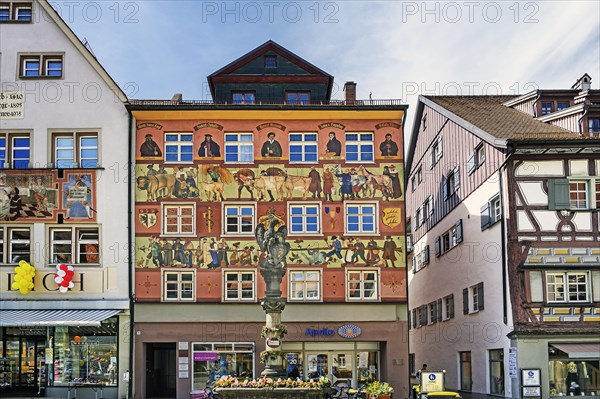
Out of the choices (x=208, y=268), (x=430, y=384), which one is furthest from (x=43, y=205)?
(x=430, y=384)

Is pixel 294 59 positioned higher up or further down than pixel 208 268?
higher up

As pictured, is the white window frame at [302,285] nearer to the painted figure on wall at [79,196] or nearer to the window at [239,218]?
the window at [239,218]

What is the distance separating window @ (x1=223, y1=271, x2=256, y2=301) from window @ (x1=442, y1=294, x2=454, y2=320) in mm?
11330

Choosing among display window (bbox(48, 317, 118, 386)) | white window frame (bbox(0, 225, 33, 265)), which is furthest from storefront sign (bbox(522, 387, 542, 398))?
white window frame (bbox(0, 225, 33, 265))

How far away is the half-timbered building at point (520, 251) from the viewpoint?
30359mm

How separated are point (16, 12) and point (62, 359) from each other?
15.6m

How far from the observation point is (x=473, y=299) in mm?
37562

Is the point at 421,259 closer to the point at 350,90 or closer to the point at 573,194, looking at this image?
the point at 350,90

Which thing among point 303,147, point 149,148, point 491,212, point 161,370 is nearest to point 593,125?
point 491,212

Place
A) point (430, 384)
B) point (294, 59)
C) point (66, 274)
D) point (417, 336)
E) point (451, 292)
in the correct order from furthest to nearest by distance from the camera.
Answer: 1. point (417, 336)
2. point (451, 292)
3. point (294, 59)
4. point (66, 274)
5. point (430, 384)

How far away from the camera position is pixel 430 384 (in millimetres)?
30438

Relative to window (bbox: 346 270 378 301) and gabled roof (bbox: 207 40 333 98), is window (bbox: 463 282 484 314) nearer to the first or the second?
window (bbox: 346 270 378 301)

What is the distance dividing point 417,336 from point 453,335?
35.6ft

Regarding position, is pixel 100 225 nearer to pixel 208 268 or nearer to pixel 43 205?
pixel 43 205
